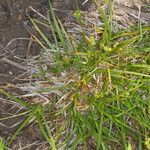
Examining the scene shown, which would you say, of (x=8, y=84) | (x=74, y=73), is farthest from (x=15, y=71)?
(x=74, y=73)

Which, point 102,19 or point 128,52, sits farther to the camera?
point 102,19

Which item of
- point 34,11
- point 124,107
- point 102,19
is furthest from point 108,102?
point 34,11

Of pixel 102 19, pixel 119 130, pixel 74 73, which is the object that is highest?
pixel 102 19

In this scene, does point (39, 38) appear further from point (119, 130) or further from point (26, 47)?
point (119, 130)

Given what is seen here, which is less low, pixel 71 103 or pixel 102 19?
pixel 102 19

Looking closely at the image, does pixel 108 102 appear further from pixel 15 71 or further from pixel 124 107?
pixel 15 71

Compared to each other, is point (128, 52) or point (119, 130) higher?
point (128, 52)
